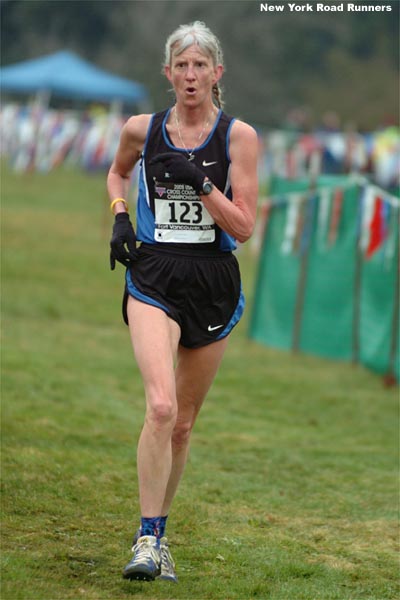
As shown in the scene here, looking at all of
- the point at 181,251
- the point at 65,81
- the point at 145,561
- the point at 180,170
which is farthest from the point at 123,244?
the point at 65,81

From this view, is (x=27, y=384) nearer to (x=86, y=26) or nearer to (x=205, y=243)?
(x=205, y=243)

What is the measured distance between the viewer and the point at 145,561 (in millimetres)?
4801

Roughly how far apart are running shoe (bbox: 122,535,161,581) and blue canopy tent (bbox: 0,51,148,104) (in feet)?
113

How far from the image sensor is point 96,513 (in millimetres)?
6184

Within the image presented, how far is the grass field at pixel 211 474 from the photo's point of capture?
17.3 ft

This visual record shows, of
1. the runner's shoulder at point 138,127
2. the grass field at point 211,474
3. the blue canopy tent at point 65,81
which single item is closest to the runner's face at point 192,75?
the runner's shoulder at point 138,127

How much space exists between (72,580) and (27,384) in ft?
16.0

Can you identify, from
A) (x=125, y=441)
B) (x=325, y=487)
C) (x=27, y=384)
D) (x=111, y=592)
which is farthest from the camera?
(x=27, y=384)

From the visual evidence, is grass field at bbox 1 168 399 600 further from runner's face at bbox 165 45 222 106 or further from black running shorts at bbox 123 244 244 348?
runner's face at bbox 165 45 222 106

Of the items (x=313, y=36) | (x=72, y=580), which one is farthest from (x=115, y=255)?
Result: (x=313, y=36)

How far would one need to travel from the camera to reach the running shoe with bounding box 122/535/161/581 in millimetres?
4793

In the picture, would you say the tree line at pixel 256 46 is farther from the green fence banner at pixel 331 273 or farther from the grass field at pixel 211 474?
the grass field at pixel 211 474

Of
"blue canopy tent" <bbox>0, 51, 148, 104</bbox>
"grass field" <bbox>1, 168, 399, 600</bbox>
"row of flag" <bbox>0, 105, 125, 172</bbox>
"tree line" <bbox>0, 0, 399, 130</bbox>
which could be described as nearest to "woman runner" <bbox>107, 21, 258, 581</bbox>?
"grass field" <bbox>1, 168, 399, 600</bbox>

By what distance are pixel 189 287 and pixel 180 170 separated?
50cm
